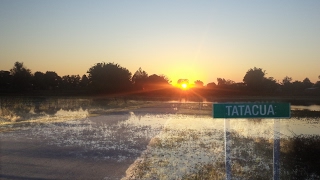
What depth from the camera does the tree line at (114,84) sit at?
72.3 m

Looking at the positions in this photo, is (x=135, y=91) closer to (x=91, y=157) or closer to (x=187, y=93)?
(x=187, y=93)

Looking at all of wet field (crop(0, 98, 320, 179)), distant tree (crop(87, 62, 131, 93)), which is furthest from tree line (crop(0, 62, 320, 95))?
wet field (crop(0, 98, 320, 179))

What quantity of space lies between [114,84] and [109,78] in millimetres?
2709

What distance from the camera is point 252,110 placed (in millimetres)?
6109

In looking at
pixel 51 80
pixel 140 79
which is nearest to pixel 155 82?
pixel 140 79

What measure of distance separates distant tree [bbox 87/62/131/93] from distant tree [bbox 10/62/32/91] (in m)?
16.4

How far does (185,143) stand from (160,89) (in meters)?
88.7

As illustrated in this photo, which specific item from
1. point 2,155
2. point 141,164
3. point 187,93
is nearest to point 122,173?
point 141,164

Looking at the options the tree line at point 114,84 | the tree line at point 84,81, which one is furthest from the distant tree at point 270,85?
the tree line at point 84,81

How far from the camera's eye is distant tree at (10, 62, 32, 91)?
7919 cm

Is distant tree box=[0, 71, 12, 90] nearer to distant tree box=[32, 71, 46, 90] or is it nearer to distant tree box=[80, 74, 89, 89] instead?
distant tree box=[32, 71, 46, 90]

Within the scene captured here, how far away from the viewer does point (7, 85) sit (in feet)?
254

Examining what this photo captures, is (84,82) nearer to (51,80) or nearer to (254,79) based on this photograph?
(51,80)

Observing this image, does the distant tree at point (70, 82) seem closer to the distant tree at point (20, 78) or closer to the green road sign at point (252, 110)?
the distant tree at point (20, 78)
